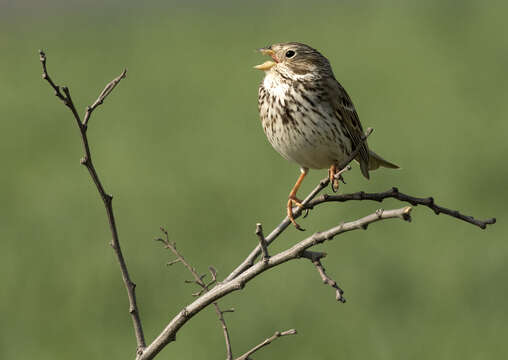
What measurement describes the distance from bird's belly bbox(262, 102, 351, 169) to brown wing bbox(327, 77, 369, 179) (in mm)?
102

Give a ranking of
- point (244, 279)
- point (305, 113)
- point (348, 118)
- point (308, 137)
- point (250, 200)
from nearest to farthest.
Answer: point (244, 279) → point (308, 137) → point (305, 113) → point (348, 118) → point (250, 200)

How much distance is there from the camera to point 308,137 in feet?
15.1

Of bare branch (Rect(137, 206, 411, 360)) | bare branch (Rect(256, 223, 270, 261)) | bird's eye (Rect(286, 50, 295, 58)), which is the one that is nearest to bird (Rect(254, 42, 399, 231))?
bird's eye (Rect(286, 50, 295, 58))

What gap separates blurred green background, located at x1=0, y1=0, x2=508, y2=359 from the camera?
798cm

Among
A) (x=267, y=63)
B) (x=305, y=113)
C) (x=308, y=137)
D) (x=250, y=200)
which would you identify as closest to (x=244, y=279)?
(x=308, y=137)

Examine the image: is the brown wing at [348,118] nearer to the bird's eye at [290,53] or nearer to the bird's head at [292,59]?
the bird's head at [292,59]

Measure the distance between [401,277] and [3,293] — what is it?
4.17 metres

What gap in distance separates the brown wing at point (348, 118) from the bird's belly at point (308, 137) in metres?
0.10

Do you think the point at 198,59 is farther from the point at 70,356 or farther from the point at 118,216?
the point at 70,356

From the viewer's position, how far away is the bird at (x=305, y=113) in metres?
4.64

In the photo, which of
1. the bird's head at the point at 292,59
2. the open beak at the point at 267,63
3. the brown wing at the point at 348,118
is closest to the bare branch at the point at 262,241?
the open beak at the point at 267,63

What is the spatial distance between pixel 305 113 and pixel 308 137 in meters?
0.18

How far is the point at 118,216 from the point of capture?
446 inches

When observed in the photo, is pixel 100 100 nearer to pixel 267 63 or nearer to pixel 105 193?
pixel 105 193
